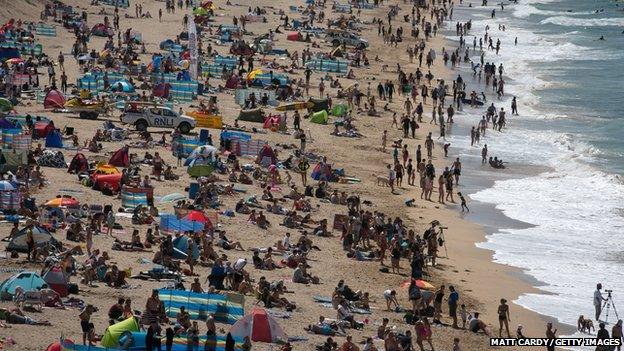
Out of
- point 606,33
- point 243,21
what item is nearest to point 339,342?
point 243,21

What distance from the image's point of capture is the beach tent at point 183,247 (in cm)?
2681

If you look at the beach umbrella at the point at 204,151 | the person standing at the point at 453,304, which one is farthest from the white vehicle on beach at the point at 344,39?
the person standing at the point at 453,304

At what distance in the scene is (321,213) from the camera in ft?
110

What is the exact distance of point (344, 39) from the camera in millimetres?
64062

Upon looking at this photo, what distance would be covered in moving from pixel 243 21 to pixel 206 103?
20515 mm

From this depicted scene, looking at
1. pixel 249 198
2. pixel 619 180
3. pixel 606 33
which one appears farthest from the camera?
pixel 606 33

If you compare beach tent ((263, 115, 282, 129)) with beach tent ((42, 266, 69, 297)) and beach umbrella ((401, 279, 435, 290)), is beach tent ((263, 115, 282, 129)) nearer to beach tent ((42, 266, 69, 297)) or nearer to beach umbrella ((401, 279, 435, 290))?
beach umbrella ((401, 279, 435, 290))

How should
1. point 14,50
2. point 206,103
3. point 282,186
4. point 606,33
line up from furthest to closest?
point 606,33 < point 14,50 < point 206,103 < point 282,186

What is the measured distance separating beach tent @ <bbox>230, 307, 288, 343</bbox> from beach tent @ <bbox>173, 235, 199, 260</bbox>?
14.5ft

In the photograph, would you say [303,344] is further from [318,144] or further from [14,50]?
[14,50]

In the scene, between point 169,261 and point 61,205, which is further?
point 61,205

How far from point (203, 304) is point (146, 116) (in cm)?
1777

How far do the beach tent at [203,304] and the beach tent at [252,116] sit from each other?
2041 cm

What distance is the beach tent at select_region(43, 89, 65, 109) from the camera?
4159 cm
